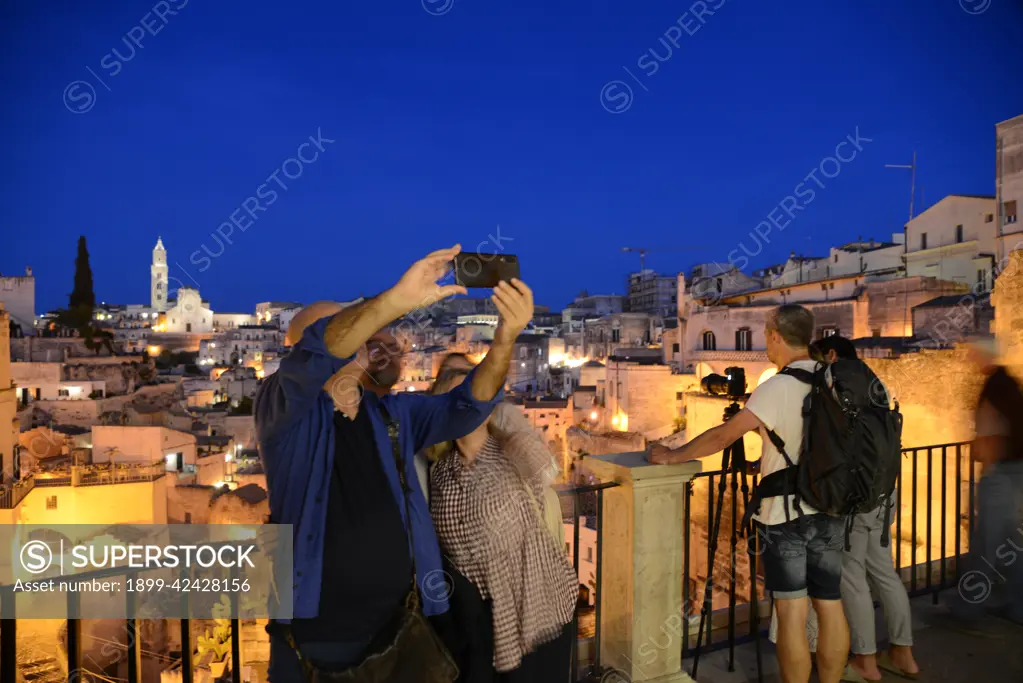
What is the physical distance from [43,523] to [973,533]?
700 inches

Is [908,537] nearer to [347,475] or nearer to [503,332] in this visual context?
[503,332]

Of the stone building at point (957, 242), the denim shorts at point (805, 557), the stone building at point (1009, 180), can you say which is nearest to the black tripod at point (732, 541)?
the denim shorts at point (805, 557)

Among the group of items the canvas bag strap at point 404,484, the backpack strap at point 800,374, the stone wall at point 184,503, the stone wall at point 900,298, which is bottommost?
the stone wall at point 184,503

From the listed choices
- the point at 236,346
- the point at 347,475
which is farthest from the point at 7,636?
the point at 236,346

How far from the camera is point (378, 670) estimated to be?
2.17 meters

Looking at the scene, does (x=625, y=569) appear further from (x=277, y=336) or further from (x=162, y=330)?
(x=162, y=330)

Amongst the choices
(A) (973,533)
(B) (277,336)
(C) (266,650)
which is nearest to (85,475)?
(C) (266,650)

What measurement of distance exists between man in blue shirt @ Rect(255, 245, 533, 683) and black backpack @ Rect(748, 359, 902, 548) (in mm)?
1867

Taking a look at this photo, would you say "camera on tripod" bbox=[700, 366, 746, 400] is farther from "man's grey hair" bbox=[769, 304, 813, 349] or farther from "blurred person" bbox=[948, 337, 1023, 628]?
"blurred person" bbox=[948, 337, 1023, 628]

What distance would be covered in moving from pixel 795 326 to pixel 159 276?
127m

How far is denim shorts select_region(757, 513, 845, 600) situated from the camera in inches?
134

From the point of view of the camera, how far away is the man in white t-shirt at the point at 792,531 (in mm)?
3354

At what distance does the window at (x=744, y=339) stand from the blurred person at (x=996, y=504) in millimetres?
26186

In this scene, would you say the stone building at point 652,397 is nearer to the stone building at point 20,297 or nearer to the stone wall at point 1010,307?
the stone wall at point 1010,307
